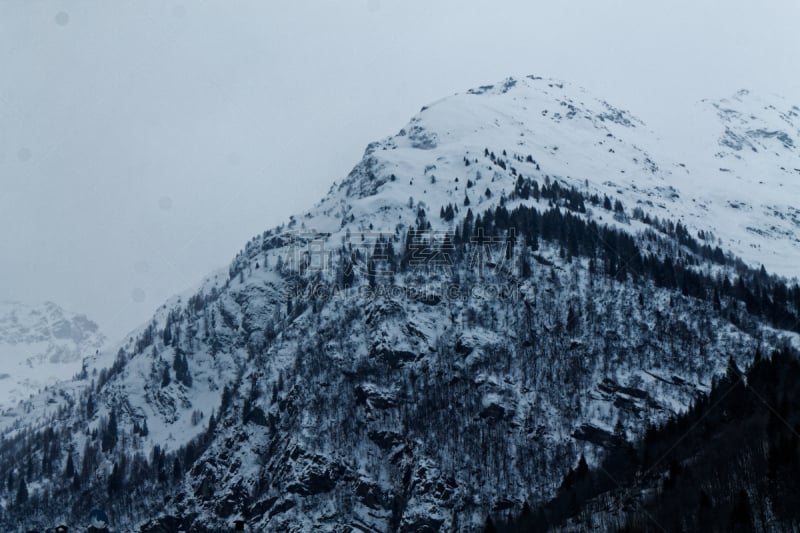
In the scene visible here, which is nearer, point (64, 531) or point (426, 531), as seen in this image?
point (64, 531)

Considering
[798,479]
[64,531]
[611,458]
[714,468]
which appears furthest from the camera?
[611,458]

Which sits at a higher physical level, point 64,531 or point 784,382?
point 64,531

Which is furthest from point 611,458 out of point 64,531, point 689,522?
point 64,531

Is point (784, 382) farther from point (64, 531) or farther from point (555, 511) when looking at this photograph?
point (64, 531)

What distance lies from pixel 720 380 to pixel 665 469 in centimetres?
3991

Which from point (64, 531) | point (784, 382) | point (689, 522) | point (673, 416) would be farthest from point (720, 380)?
point (64, 531)

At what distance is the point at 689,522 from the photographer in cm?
13812

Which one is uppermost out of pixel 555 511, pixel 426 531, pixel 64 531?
pixel 64 531

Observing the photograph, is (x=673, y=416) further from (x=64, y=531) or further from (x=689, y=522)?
(x=64, y=531)

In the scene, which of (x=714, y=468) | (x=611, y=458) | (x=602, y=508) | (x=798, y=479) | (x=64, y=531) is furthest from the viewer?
(x=611, y=458)

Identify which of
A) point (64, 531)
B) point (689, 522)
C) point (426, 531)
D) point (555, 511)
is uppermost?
point (64, 531)

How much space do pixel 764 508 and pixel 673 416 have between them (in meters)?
61.5

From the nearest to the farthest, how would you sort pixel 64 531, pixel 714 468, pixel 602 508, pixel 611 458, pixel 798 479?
pixel 64 531 → pixel 798 479 → pixel 714 468 → pixel 602 508 → pixel 611 458

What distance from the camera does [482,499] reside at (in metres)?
199
